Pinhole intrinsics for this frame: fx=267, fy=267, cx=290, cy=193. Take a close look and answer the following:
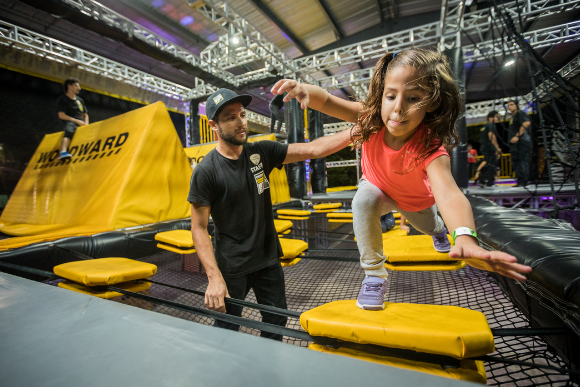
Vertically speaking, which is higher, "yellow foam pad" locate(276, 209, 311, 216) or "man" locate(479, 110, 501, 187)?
"man" locate(479, 110, 501, 187)

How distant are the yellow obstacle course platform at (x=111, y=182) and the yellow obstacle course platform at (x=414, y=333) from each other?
2.44m

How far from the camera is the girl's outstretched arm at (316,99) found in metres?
0.91

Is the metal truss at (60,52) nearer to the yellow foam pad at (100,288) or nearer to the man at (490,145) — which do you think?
the yellow foam pad at (100,288)

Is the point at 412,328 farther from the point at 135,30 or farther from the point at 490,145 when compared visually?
the point at 135,30

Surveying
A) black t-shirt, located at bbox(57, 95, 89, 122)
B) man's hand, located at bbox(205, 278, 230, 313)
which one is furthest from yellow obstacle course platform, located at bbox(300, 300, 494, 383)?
black t-shirt, located at bbox(57, 95, 89, 122)

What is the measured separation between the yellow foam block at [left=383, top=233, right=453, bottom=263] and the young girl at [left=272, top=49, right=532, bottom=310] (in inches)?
12.9

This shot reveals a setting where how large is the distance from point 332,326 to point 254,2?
7.22 metres

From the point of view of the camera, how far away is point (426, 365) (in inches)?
25.3

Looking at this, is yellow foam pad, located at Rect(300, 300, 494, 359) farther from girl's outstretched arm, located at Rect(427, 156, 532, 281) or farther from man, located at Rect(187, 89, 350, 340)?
man, located at Rect(187, 89, 350, 340)

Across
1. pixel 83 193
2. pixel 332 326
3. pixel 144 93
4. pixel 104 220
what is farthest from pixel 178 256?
pixel 144 93

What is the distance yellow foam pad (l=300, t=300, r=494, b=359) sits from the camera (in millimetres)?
578

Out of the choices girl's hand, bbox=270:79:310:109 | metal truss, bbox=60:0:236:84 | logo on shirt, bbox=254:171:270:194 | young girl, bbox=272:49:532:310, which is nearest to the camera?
young girl, bbox=272:49:532:310

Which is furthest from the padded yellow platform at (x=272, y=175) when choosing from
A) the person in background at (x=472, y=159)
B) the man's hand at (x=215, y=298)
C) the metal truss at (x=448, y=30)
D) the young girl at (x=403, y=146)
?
the person in background at (x=472, y=159)

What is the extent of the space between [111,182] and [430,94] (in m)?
3.12
